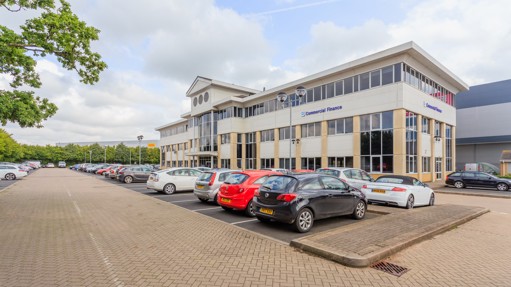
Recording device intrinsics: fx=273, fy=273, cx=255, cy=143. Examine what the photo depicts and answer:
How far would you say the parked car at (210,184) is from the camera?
11359mm

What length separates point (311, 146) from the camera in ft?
94.2

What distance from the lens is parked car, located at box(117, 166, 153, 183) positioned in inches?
940

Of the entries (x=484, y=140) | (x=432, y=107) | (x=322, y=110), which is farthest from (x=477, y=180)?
(x=484, y=140)

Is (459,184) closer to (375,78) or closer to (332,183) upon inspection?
(375,78)

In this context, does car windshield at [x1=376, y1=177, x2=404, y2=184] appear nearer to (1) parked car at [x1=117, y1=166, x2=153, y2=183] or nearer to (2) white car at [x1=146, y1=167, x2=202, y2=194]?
(2) white car at [x1=146, y1=167, x2=202, y2=194]

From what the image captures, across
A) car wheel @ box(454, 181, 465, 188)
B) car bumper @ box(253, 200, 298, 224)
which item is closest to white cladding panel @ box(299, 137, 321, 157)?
car wheel @ box(454, 181, 465, 188)

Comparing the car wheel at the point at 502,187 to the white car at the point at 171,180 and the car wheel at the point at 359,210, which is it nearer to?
the car wheel at the point at 359,210

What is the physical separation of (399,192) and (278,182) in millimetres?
5599

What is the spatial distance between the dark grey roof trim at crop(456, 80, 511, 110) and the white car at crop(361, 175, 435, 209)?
40327mm

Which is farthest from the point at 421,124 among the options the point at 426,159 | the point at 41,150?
the point at 41,150

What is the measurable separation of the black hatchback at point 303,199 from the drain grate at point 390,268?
7.66ft

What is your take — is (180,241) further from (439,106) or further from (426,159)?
(439,106)

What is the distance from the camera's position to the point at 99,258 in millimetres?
5078

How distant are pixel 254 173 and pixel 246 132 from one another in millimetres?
28949
